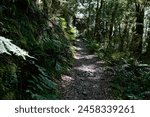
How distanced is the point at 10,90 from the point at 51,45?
414 cm

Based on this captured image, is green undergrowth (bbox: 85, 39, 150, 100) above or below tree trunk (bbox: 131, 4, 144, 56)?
below

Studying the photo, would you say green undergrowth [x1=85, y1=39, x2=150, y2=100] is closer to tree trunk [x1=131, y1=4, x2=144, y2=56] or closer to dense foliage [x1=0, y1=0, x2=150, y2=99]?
dense foliage [x1=0, y1=0, x2=150, y2=99]

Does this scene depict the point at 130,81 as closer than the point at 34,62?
No

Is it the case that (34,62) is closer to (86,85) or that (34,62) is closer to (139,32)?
(86,85)

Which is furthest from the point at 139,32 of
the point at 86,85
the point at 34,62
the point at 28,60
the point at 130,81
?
the point at 28,60

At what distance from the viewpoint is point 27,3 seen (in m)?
10.1

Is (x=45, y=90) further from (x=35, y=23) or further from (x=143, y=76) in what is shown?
(x=143, y=76)

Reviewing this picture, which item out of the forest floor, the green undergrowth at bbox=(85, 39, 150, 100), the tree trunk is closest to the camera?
the forest floor

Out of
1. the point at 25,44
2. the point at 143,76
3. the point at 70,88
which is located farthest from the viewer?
the point at 143,76

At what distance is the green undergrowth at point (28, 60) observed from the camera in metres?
6.78

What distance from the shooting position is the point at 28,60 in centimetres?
788

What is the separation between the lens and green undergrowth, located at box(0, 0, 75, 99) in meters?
6.78

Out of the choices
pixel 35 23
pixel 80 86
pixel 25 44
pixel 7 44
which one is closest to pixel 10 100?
pixel 7 44

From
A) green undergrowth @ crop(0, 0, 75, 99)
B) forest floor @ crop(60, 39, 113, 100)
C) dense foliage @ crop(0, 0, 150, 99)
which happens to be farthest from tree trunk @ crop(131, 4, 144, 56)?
green undergrowth @ crop(0, 0, 75, 99)
